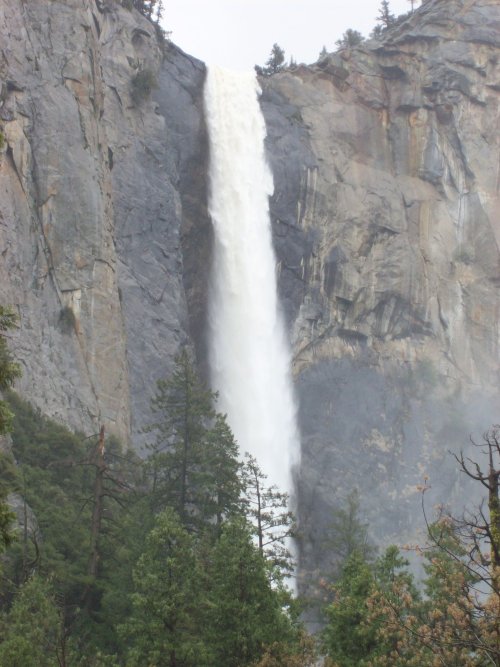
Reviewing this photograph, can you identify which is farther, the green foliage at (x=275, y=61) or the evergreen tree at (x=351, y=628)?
the green foliage at (x=275, y=61)

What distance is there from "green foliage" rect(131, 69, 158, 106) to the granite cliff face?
0.45m

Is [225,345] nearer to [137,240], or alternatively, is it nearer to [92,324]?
[137,240]

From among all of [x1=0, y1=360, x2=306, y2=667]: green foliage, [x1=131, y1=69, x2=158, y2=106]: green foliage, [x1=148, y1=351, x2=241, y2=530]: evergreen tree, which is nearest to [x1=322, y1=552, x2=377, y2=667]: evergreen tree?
[x1=0, y1=360, x2=306, y2=667]: green foliage

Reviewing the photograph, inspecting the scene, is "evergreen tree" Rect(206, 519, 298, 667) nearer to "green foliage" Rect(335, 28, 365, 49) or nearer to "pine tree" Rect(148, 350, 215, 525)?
"pine tree" Rect(148, 350, 215, 525)

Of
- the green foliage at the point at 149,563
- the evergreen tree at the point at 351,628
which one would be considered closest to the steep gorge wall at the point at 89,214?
the green foliage at the point at 149,563

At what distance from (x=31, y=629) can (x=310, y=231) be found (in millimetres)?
33506

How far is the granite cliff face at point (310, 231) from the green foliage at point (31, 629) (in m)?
12.3

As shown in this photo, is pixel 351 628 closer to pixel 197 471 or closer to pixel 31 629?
pixel 31 629

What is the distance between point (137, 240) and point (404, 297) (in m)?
16.4

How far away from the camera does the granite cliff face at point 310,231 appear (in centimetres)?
3419

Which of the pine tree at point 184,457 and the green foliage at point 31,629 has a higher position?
the pine tree at point 184,457

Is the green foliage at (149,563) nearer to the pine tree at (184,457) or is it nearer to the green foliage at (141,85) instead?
the pine tree at (184,457)

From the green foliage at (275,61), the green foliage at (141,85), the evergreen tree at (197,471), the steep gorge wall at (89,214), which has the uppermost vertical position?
the green foliage at (275,61)

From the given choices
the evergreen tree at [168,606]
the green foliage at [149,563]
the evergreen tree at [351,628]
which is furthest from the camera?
the green foliage at [149,563]
